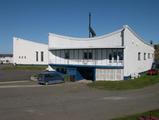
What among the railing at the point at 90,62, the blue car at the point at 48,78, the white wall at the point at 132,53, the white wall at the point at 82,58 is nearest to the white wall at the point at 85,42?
the white wall at the point at 82,58

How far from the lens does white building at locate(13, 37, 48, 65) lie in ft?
247

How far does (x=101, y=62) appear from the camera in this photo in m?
40.2

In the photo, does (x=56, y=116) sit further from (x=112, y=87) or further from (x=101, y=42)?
(x=101, y=42)

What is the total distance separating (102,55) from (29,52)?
41999 mm

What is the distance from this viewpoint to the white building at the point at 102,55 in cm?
3734

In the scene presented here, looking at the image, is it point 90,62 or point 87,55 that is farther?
point 87,55

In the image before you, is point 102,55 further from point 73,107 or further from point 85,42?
point 73,107

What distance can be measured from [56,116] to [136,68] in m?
27.5

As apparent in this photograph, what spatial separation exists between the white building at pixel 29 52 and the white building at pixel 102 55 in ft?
91.5

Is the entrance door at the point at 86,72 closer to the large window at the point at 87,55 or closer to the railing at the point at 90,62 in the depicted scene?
the railing at the point at 90,62

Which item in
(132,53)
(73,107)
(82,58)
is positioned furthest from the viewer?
(82,58)

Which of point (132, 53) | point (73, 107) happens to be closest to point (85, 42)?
point (132, 53)

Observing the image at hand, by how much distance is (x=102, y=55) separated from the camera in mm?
40312

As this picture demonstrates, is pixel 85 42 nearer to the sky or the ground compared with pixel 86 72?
nearer to the sky
